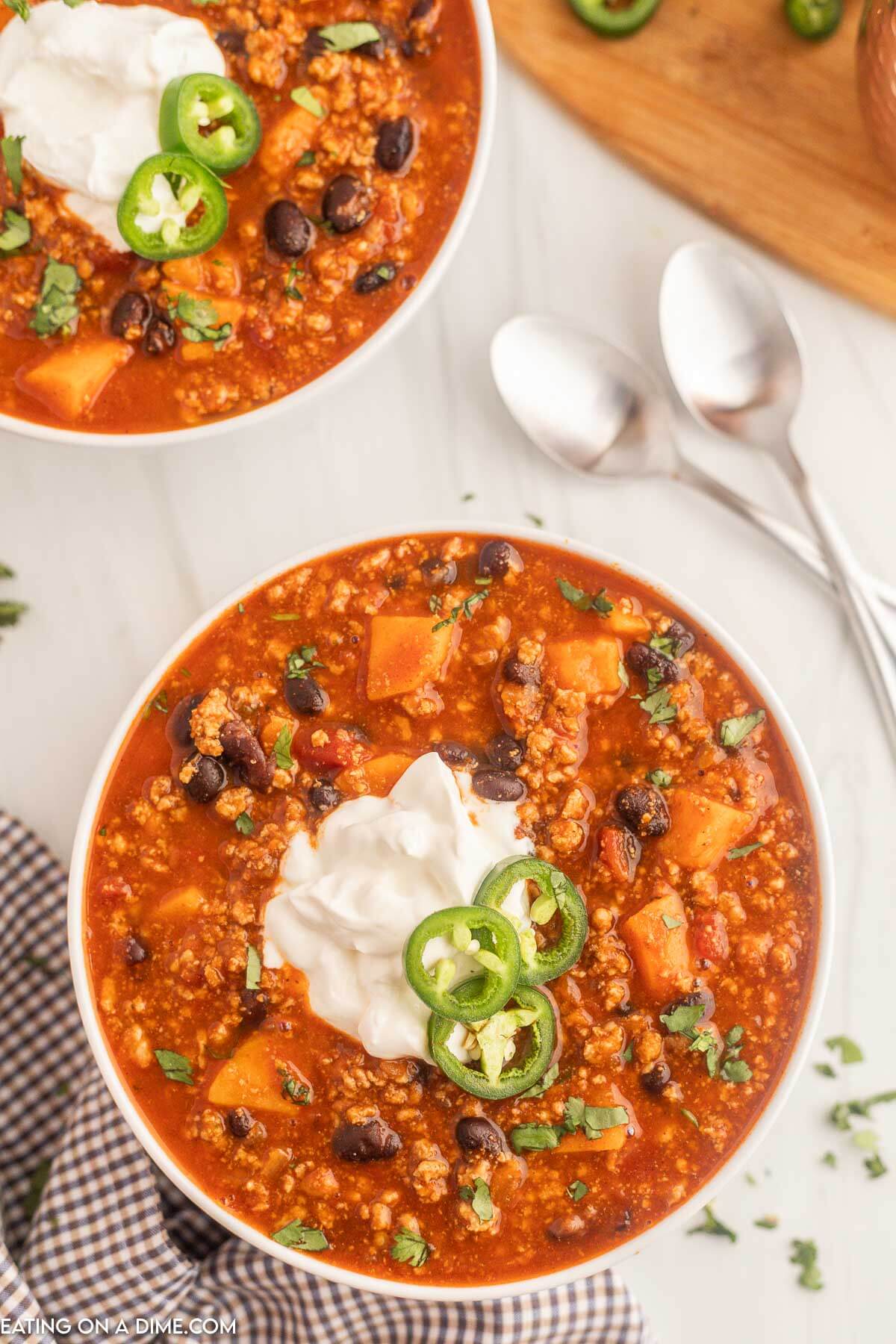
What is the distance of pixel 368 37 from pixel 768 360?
1457 millimetres

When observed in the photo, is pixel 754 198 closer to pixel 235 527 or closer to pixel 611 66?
pixel 611 66

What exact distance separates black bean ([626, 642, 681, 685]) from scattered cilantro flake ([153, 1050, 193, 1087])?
4.85ft

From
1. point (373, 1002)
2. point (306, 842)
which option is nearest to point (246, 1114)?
point (373, 1002)

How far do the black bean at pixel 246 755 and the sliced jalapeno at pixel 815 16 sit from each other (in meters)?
2.64

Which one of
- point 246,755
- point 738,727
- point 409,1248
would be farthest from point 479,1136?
point 738,727

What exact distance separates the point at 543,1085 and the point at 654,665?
105cm

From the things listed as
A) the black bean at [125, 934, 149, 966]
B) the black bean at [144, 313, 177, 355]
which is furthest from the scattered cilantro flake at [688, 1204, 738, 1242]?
the black bean at [144, 313, 177, 355]

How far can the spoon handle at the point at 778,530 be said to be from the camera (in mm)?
3668

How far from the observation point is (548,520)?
377 centimetres

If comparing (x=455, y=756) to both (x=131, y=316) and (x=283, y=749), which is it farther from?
(x=131, y=316)

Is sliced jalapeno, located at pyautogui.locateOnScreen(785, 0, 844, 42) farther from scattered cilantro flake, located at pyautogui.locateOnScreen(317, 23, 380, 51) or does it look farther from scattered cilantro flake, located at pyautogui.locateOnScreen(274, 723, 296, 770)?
scattered cilantro flake, located at pyautogui.locateOnScreen(274, 723, 296, 770)

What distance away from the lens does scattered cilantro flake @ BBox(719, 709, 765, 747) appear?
3.03 m

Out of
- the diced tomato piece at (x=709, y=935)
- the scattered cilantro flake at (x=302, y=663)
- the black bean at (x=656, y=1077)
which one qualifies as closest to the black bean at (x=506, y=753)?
the scattered cilantro flake at (x=302, y=663)

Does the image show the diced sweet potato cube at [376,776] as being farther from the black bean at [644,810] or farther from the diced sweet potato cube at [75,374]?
the diced sweet potato cube at [75,374]
